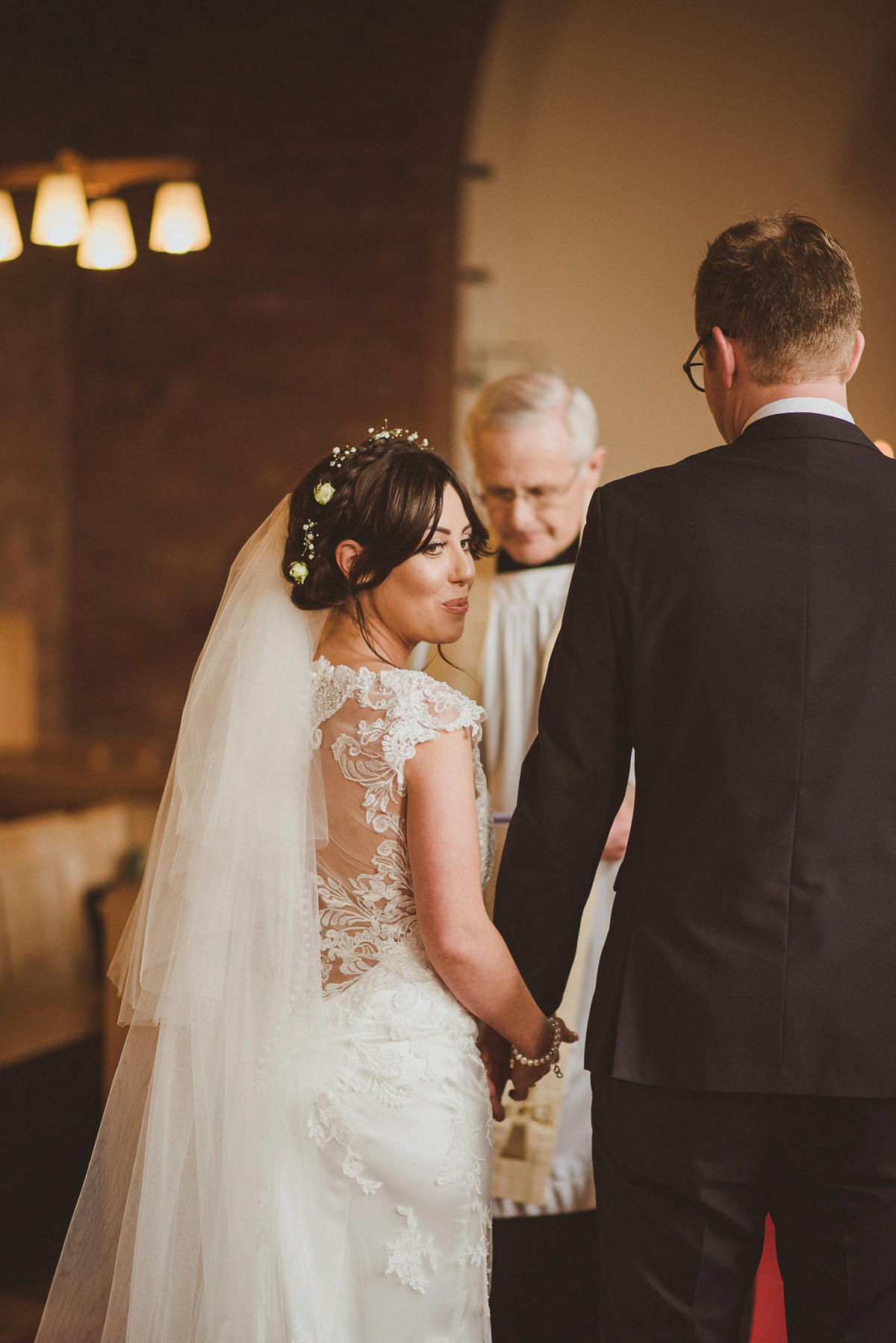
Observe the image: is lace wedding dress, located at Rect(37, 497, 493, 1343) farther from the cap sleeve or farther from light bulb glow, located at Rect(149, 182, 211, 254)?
light bulb glow, located at Rect(149, 182, 211, 254)

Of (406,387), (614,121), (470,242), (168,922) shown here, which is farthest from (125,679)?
(168,922)

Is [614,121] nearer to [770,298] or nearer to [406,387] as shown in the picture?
[406,387]

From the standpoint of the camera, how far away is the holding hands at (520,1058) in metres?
1.78

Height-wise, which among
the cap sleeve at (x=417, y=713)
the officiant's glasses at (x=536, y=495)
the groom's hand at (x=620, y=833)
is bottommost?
the groom's hand at (x=620, y=833)

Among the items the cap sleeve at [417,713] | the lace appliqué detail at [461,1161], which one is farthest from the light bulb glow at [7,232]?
the lace appliqué detail at [461,1161]

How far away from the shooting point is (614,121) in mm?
4664

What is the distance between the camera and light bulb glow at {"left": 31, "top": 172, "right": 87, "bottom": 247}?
14.8 feet

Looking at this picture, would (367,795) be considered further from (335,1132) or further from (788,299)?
(788,299)

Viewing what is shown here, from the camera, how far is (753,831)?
1396mm

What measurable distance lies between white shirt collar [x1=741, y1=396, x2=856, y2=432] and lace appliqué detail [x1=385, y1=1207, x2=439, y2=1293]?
1.17 meters

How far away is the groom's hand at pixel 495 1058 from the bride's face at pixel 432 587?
610mm

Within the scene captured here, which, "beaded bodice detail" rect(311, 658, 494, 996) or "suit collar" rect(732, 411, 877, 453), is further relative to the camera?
"beaded bodice detail" rect(311, 658, 494, 996)

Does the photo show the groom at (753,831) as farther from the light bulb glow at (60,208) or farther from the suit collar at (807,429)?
the light bulb glow at (60,208)

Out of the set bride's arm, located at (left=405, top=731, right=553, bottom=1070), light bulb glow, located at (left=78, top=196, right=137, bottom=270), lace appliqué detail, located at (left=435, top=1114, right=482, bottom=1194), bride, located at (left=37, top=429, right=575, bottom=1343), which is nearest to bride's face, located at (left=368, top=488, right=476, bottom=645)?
bride, located at (left=37, top=429, right=575, bottom=1343)
